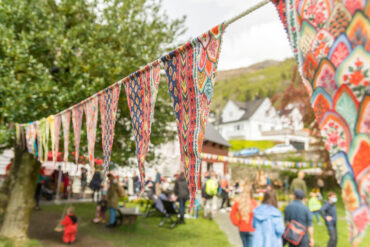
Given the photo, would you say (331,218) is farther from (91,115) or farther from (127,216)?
(127,216)

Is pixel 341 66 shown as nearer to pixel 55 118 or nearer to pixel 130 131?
pixel 55 118

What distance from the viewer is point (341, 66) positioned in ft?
4.77

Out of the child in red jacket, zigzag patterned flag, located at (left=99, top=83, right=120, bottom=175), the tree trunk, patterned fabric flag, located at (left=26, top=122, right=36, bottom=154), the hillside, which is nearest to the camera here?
zigzag patterned flag, located at (left=99, top=83, right=120, bottom=175)

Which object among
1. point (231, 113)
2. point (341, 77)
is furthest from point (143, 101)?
point (231, 113)

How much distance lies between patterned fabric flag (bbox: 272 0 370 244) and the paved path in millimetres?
7057

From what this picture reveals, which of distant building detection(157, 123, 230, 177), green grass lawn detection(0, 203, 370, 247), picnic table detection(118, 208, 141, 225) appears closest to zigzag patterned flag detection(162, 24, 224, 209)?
green grass lawn detection(0, 203, 370, 247)

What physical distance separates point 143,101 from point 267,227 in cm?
333

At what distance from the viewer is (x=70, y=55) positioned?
7.66 metres

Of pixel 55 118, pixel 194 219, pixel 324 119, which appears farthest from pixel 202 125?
pixel 194 219

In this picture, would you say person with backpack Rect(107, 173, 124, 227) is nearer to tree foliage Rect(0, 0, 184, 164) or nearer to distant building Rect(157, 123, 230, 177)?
tree foliage Rect(0, 0, 184, 164)

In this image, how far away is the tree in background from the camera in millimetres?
6781

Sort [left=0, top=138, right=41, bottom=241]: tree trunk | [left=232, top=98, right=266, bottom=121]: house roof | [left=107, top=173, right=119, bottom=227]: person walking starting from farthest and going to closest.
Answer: [left=232, top=98, right=266, bottom=121]: house roof
[left=107, top=173, right=119, bottom=227]: person walking
[left=0, top=138, right=41, bottom=241]: tree trunk

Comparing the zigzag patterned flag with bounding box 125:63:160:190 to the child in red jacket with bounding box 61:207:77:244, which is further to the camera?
the child in red jacket with bounding box 61:207:77:244

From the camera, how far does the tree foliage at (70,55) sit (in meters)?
6.78
